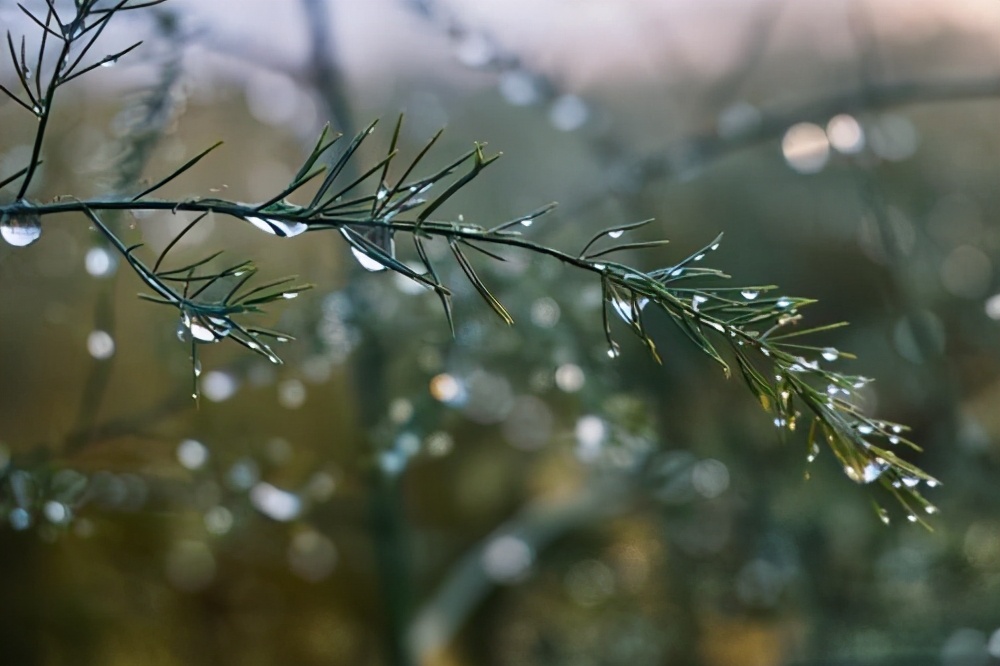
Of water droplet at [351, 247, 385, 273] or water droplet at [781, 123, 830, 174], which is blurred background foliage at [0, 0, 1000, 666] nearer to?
water droplet at [781, 123, 830, 174]

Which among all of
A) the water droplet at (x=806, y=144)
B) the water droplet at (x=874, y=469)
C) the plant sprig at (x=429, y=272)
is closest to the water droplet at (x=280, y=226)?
the plant sprig at (x=429, y=272)

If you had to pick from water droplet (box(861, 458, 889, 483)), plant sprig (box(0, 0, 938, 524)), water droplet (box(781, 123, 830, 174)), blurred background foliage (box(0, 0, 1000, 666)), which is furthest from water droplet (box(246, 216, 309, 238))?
water droplet (box(781, 123, 830, 174))

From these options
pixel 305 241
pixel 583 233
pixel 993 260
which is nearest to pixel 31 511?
pixel 305 241

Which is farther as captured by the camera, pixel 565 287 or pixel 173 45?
pixel 565 287

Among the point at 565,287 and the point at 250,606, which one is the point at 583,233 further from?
the point at 250,606

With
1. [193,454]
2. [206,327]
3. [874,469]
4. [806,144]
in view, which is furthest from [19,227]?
A: [806,144]
